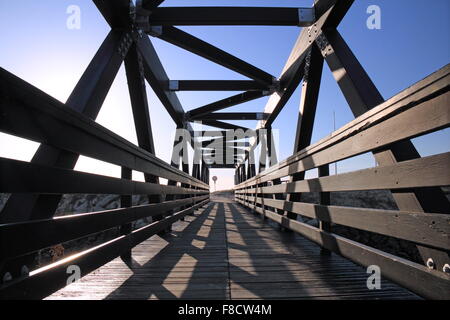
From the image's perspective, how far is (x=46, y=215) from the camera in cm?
150

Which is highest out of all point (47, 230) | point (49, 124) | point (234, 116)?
point (234, 116)

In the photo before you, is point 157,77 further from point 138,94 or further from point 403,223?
point 403,223

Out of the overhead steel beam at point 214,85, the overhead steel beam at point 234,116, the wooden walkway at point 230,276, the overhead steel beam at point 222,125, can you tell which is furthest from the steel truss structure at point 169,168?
the overhead steel beam at point 222,125

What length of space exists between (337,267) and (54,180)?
2351 mm

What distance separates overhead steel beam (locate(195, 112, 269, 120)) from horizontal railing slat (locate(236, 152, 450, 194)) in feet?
21.3

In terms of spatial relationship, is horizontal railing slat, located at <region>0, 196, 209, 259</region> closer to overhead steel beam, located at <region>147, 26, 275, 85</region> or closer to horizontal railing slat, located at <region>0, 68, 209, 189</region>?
horizontal railing slat, located at <region>0, 68, 209, 189</region>

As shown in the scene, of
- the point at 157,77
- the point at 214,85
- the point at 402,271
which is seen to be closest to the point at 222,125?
the point at 214,85

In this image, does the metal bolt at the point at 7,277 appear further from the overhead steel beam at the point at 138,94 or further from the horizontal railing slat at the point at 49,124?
the overhead steel beam at the point at 138,94

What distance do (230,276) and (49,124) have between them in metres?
1.73

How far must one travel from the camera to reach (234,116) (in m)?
9.05

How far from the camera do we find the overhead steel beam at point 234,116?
28.7ft

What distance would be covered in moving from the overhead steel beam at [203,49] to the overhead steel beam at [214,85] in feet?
→ 2.30
